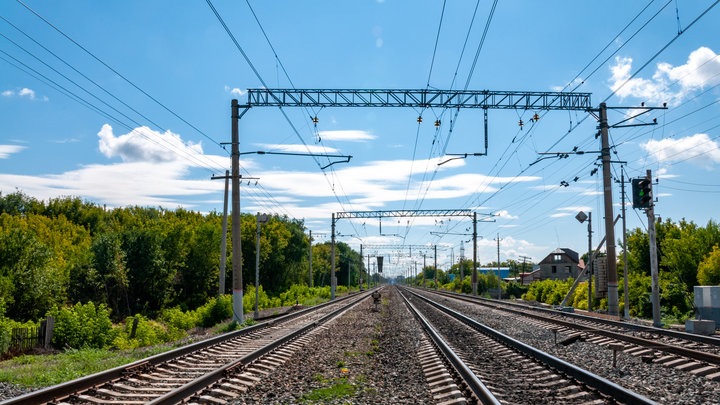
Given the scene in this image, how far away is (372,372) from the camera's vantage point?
10070 mm

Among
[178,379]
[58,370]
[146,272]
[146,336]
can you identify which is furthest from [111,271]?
[178,379]

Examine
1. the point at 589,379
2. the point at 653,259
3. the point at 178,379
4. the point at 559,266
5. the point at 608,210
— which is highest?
the point at 608,210

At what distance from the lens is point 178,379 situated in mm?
8555

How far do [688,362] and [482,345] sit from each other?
5303 mm

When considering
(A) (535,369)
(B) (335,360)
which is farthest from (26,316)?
(A) (535,369)

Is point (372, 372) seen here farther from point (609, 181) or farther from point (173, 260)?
point (173, 260)

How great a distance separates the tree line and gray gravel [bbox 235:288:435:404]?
15241 mm

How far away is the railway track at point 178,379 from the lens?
691 centimetres

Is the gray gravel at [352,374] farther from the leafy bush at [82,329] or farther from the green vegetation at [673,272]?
the green vegetation at [673,272]

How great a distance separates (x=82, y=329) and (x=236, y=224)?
701 cm

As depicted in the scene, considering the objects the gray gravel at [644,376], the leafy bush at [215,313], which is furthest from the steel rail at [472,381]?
the leafy bush at [215,313]

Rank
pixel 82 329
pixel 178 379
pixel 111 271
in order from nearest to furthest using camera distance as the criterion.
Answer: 1. pixel 178 379
2. pixel 82 329
3. pixel 111 271

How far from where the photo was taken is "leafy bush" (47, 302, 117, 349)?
56.0 feet

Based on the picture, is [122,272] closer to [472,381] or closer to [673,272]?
[472,381]
